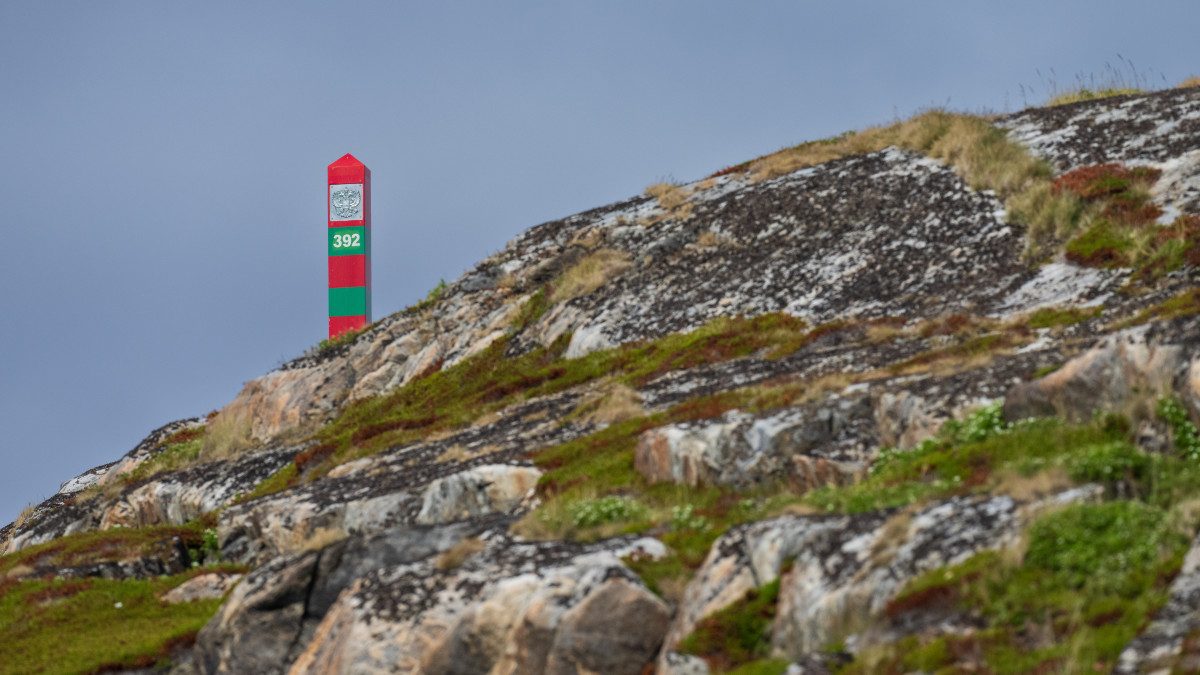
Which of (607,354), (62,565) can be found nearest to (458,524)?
(607,354)

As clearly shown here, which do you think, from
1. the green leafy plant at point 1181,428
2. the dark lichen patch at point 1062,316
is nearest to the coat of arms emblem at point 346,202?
the dark lichen patch at point 1062,316

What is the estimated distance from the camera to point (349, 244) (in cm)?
5097

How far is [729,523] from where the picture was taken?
48.2ft

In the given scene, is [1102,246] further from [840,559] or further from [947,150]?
[840,559]

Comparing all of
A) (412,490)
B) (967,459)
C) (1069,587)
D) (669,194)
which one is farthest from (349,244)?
(1069,587)

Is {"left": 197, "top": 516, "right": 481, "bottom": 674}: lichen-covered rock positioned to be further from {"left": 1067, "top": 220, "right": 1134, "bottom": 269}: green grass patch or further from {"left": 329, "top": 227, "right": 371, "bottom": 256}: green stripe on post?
{"left": 329, "top": 227, "right": 371, "bottom": 256}: green stripe on post

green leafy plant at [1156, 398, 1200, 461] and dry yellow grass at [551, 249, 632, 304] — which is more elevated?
dry yellow grass at [551, 249, 632, 304]

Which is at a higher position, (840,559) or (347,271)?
(347,271)

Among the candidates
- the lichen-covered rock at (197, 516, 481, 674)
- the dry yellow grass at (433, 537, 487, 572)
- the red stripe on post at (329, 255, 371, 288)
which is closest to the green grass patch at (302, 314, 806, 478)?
the lichen-covered rock at (197, 516, 481, 674)

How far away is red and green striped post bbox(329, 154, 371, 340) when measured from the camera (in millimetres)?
50188

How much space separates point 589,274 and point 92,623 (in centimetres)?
1805

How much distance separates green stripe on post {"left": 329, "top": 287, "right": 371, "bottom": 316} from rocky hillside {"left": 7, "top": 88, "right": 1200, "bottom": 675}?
9712 mm

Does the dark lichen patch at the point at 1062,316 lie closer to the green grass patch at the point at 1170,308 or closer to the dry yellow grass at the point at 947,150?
the green grass patch at the point at 1170,308

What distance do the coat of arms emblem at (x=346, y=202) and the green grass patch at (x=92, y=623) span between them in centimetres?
2881
